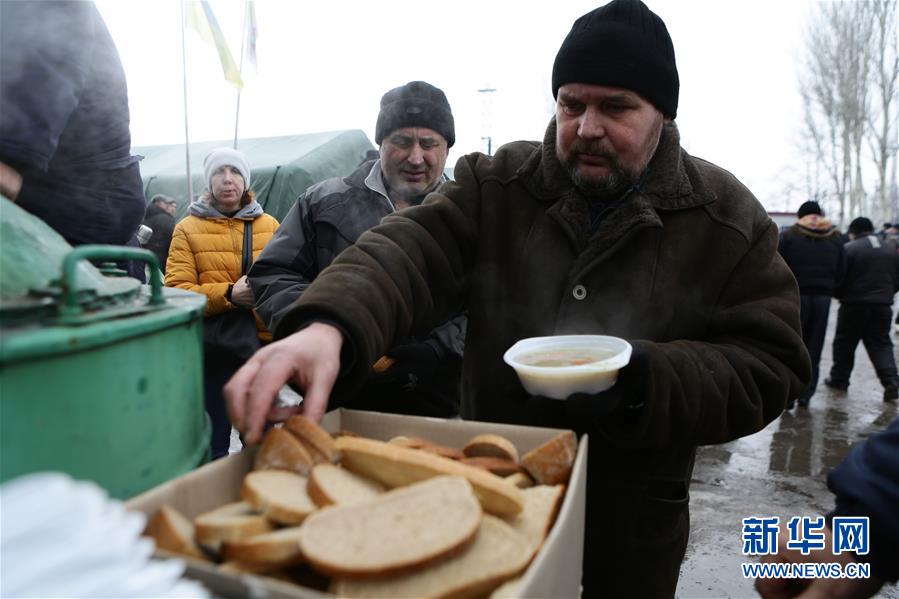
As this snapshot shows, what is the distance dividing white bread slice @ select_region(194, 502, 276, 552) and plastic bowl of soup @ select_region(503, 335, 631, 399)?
59cm

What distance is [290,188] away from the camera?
9742 millimetres

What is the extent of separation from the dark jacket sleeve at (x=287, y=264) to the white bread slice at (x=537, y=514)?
5.87ft

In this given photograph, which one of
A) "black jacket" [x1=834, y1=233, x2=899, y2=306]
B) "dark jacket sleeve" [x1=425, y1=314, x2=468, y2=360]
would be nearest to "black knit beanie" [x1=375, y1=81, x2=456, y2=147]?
"dark jacket sleeve" [x1=425, y1=314, x2=468, y2=360]

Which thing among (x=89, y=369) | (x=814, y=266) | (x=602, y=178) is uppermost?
(x=602, y=178)

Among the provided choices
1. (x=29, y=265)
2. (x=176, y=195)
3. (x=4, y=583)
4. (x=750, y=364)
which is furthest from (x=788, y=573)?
(x=176, y=195)

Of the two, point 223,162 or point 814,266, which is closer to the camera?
point 223,162

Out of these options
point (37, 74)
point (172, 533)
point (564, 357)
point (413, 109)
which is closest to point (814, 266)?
point (413, 109)

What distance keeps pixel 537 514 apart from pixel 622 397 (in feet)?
1.55

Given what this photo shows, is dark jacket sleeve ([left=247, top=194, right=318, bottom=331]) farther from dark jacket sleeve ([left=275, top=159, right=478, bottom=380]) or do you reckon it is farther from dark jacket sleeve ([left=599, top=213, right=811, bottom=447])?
dark jacket sleeve ([left=599, top=213, right=811, bottom=447])

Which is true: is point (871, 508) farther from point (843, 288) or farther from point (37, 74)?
point (843, 288)

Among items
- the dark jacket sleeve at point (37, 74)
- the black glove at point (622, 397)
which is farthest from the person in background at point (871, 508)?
the dark jacket sleeve at point (37, 74)

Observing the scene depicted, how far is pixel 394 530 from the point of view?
859mm

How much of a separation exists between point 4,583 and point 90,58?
1383 mm

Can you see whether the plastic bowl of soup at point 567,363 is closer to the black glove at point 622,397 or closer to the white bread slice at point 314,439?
the black glove at point 622,397
